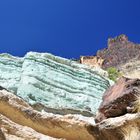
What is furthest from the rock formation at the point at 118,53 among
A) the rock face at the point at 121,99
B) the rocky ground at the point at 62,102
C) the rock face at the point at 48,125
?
the rock face at the point at 48,125

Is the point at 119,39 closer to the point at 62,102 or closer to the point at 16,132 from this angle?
the point at 62,102

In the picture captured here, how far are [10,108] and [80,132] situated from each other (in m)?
0.94

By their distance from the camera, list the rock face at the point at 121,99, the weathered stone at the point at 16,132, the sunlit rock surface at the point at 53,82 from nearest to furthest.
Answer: the weathered stone at the point at 16,132, the rock face at the point at 121,99, the sunlit rock surface at the point at 53,82

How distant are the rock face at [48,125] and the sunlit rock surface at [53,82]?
112 inches

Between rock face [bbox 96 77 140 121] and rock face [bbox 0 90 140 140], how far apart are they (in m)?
0.31

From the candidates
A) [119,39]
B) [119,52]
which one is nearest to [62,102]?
[119,52]

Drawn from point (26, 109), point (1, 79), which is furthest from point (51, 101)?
point (26, 109)

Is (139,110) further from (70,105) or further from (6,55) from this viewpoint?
(6,55)

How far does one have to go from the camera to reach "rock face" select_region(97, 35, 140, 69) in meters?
61.8

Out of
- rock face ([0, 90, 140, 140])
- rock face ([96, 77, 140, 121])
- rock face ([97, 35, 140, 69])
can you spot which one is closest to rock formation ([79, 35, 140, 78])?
rock face ([97, 35, 140, 69])

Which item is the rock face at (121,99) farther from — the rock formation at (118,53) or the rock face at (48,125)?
the rock formation at (118,53)

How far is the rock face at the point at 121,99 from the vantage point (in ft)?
Answer: 22.0

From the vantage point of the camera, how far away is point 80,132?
6668 mm

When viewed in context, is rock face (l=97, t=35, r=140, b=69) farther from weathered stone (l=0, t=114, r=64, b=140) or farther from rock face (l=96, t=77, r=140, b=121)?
weathered stone (l=0, t=114, r=64, b=140)
